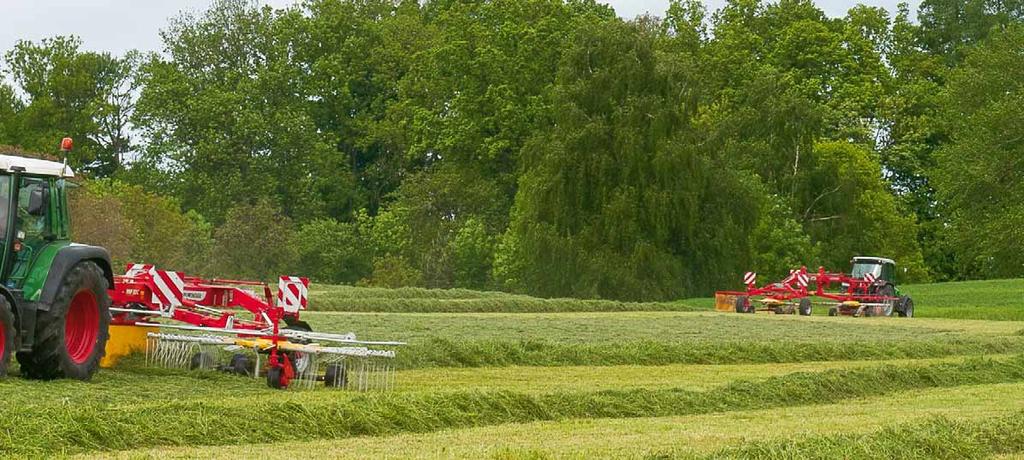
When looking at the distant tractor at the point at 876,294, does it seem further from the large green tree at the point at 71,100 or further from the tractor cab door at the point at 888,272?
the large green tree at the point at 71,100

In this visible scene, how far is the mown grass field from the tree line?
2996 centimetres

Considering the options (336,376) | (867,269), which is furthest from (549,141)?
(336,376)

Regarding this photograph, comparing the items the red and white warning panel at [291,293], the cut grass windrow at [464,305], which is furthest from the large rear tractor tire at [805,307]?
the red and white warning panel at [291,293]

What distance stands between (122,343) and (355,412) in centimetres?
589

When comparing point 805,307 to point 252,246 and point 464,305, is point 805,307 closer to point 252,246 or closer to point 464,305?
point 464,305

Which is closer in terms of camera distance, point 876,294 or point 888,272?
point 876,294

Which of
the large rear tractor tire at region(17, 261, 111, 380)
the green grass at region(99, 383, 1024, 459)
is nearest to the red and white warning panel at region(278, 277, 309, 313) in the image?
the large rear tractor tire at region(17, 261, 111, 380)

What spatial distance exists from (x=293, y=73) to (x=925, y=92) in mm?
28738

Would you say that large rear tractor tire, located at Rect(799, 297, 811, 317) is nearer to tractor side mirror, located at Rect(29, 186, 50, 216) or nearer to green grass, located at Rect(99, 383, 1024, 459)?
green grass, located at Rect(99, 383, 1024, 459)

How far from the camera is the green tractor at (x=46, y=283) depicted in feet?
54.6

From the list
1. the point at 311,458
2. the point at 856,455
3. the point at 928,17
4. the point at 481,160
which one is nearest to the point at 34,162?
the point at 311,458

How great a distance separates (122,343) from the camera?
760 inches

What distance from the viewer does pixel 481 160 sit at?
73625 mm

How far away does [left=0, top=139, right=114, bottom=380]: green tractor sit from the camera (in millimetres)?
16656
